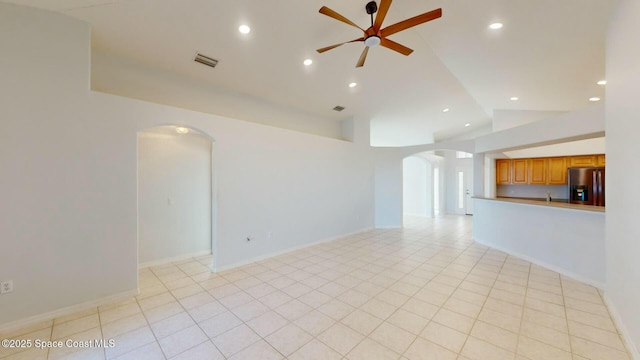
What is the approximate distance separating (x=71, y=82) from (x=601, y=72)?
7.29m

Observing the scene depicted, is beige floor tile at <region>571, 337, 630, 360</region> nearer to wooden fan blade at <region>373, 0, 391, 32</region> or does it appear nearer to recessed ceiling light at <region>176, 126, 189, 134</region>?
wooden fan blade at <region>373, 0, 391, 32</region>

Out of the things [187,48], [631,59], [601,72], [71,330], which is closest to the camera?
[631,59]

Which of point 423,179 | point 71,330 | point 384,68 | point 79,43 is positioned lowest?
point 71,330

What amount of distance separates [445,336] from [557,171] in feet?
21.4

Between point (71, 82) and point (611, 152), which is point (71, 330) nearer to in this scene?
point (71, 82)

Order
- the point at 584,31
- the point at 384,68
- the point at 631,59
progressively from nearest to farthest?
the point at 631,59 < the point at 584,31 < the point at 384,68

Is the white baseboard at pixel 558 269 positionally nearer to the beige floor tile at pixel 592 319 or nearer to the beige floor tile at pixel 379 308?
the beige floor tile at pixel 592 319

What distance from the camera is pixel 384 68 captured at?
4.41m

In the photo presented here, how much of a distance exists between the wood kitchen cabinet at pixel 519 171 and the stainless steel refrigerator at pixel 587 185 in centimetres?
115

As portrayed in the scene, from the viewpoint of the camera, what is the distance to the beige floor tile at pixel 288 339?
2.05 m

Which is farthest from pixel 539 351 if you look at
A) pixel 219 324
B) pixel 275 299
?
pixel 219 324

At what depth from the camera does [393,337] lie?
2.17 m

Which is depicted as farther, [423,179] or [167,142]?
[423,179]

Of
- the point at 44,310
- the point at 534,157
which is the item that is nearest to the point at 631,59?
the point at 534,157
